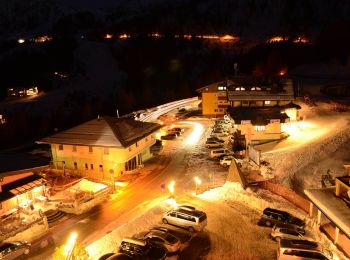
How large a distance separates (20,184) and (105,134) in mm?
11342

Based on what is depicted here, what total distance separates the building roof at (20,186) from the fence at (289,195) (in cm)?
2025

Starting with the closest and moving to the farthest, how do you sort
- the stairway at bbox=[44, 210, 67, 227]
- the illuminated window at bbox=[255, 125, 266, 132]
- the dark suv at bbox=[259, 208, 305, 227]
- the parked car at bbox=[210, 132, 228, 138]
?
the dark suv at bbox=[259, 208, 305, 227]
the stairway at bbox=[44, 210, 67, 227]
the illuminated window at bbox=[255, 125, 266, 132]
the parked car at bbox=[210, 132, 228, 138]

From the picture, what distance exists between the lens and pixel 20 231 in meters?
26.6

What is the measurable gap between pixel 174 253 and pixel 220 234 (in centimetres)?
417

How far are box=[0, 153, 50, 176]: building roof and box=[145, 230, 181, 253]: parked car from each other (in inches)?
535

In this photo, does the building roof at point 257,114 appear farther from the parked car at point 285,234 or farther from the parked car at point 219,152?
the parked car at point 285,234

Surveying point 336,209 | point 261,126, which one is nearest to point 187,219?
point 336,209

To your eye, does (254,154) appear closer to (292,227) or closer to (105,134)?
(292,227)

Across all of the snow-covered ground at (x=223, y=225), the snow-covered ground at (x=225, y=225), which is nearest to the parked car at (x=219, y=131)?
the snow-covered ground at (x=223, y=225)

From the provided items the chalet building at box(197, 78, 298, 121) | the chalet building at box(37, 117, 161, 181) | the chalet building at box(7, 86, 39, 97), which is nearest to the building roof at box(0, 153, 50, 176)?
the chalet building at box(37, 117, 161, 181)

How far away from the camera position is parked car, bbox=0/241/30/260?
23.7 m

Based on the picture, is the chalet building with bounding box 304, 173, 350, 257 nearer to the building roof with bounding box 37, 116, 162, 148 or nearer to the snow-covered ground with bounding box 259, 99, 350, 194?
the snow-covered ground with bounding box 259, 99, 350, 194

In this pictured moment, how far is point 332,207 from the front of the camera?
863 inches

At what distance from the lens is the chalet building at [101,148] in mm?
38531
